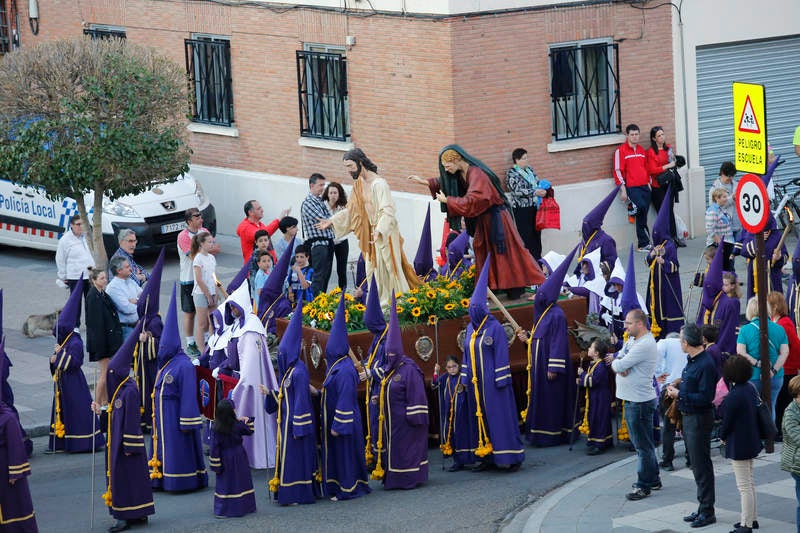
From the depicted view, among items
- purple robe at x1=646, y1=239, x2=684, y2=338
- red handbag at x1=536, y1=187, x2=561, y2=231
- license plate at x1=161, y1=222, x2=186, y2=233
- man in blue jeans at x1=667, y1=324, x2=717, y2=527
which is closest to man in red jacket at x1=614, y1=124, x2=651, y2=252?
red handbag at x1=536, y1=187, x2=561, y2=231

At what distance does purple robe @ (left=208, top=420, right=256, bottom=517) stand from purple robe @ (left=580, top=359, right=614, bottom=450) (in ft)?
11.3

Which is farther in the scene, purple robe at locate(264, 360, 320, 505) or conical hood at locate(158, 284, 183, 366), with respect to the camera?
conical hood at locate(158, 284, 183, 366)

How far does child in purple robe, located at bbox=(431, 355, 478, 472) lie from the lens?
44.2 ft

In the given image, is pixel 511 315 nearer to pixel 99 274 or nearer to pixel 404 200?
pixel 99 274

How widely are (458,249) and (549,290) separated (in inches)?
102

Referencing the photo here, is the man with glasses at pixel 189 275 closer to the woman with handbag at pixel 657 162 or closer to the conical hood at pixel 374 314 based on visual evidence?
the conical hood at pixel 374 314

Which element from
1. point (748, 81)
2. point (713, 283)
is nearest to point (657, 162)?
point (748, 81)

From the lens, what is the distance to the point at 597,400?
1373 cm

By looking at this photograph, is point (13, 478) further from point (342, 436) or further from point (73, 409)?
point (73, 409)

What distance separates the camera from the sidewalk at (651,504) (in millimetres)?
11336

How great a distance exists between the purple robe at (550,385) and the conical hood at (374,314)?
1.70m

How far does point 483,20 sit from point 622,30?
2.46 metres

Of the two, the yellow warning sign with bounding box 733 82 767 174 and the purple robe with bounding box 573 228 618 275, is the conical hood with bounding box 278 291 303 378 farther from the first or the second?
the purple robe with bounding box 573 228 618 275

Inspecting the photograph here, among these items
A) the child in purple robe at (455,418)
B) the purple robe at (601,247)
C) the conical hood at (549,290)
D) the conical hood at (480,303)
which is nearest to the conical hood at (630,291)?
the conical hood at (549,290)
